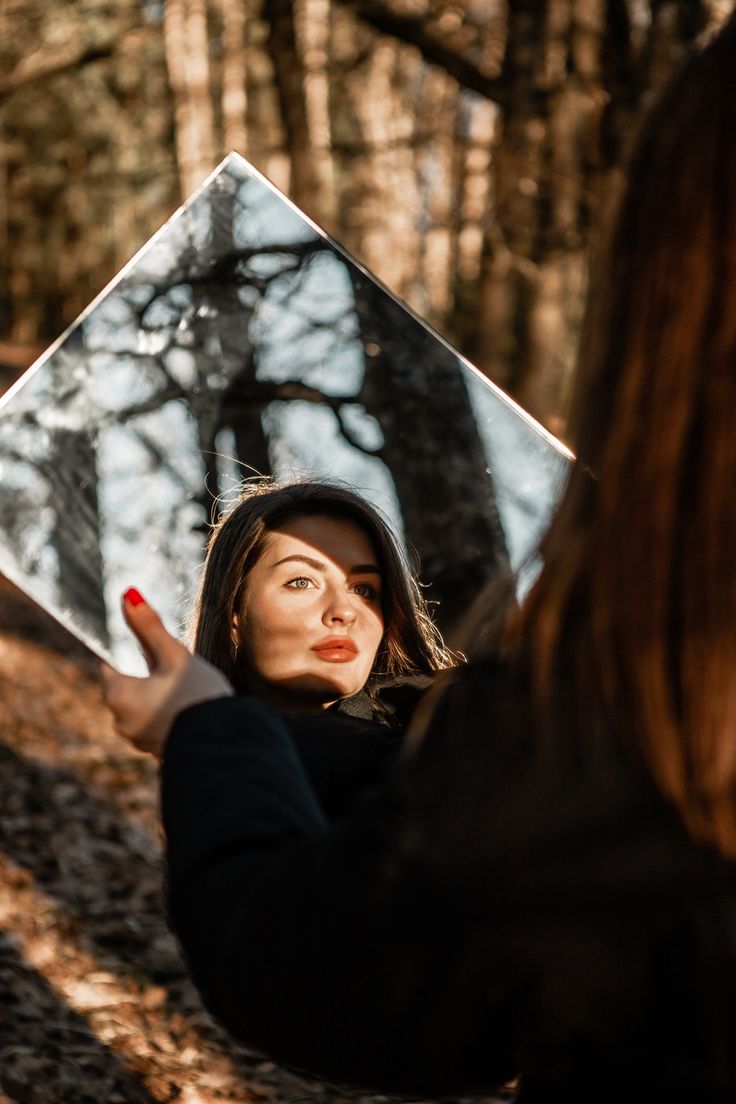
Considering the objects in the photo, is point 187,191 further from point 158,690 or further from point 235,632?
point 158,690

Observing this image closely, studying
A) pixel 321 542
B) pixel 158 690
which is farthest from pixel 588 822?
pixel 321 542

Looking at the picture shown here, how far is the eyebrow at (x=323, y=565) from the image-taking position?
1.99m

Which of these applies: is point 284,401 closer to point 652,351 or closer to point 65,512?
point 65,512

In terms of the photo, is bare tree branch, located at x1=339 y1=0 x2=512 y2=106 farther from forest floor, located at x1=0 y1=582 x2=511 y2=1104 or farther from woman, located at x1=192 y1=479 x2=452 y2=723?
woman, located at x1=192 y1=479 x2=452 y2=723

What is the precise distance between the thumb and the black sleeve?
220 mm

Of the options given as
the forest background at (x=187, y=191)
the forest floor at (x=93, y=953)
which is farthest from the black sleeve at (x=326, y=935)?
the forest floor at (x=93, y=953)

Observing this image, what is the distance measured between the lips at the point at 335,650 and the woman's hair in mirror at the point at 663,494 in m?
0.95

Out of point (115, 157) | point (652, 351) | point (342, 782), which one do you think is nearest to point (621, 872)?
point (652, 351)

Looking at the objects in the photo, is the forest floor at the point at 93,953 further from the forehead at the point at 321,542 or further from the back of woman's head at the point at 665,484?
the back of woman's head at the point at 665,484

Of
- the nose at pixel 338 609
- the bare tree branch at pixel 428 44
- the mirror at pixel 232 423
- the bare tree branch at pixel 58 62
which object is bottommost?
the nose at pixel 338 609

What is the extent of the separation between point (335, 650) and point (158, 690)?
0.76m

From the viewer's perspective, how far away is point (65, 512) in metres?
2.03

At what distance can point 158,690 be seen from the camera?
46.5 inches

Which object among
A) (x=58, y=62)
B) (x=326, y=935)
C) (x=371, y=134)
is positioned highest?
(x=371, y=134)
